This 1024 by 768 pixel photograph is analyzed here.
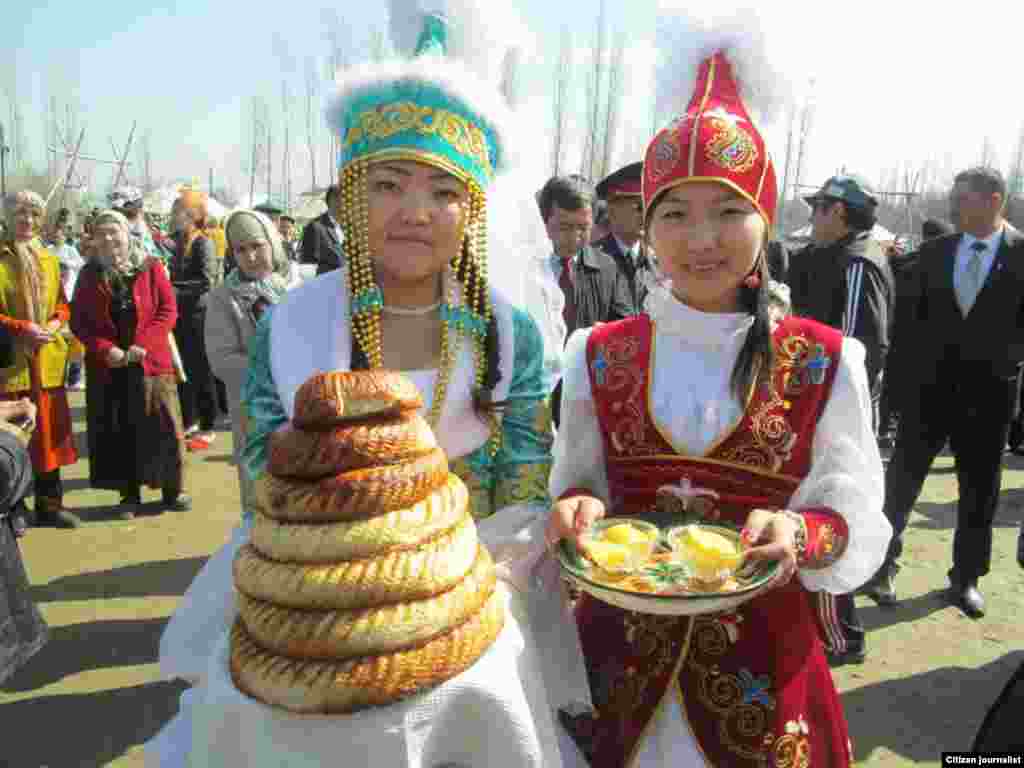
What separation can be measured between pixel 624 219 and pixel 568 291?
1087mm

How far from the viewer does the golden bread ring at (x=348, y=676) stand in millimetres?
1055

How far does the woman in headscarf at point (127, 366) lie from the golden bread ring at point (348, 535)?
4.84 m

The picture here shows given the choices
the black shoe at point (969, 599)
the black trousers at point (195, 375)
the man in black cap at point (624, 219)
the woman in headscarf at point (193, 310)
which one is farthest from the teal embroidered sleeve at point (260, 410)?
the black trousers at point (195, 375)

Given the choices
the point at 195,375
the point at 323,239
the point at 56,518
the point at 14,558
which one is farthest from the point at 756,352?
the point at 195,375

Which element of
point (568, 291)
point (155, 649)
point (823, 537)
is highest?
point (568, 291)

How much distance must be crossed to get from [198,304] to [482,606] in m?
7.47

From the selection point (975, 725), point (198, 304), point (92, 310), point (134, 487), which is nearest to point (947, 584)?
point (975, 725)

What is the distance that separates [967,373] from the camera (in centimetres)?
442

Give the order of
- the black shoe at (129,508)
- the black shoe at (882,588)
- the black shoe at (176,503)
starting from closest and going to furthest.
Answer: the black shoe at (882,588)
the black shoe at (129,508)
the black shoe at (176,503)

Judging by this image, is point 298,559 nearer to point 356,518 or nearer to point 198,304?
point 356,518

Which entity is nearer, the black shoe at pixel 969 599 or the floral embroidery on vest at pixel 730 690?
the floral embroidery on vest at pixel 730 690

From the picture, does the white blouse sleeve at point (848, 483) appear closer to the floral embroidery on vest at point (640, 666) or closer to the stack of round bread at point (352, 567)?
the floral embroidery on vest at point (640, 666)

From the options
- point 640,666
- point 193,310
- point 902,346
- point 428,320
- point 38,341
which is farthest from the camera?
point 193,310

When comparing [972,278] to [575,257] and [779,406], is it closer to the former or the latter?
[575,257]
